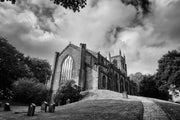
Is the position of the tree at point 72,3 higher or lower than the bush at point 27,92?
higher

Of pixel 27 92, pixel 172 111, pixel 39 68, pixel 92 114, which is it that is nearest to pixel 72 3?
pixel 92 114

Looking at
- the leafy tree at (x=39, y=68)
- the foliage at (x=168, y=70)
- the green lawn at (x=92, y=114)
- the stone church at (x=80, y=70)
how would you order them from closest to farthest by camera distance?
the green lawn at (x=92, y=114) → the foliage at (x=168, y=70) → the stone church at (x=80, y=70) → the leafy tree at (x=39, y=68)

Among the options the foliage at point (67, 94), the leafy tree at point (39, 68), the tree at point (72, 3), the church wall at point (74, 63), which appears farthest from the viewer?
the leafy tree at point (39, 68)

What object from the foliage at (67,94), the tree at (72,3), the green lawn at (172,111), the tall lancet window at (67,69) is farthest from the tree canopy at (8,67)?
the green lawn at (172,111)

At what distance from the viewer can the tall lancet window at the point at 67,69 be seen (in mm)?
39747

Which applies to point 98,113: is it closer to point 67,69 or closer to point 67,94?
point 67,94

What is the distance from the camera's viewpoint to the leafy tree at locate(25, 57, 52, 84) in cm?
4793

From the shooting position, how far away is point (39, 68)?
5028 centimetres

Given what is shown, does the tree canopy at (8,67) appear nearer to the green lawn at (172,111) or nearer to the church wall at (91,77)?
the church wall at (91,77)

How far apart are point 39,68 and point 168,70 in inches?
1562

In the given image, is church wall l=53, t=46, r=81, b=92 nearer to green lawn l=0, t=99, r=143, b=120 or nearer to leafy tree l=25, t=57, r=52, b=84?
leafy tree l=25, t=57, r=52, b=84

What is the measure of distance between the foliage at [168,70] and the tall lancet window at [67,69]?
23.2m

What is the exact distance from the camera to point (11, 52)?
1474 inches

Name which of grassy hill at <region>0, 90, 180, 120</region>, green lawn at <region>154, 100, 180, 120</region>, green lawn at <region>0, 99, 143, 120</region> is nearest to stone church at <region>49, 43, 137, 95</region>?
grassy hill at <region>0, 90, 180, 120</region>
